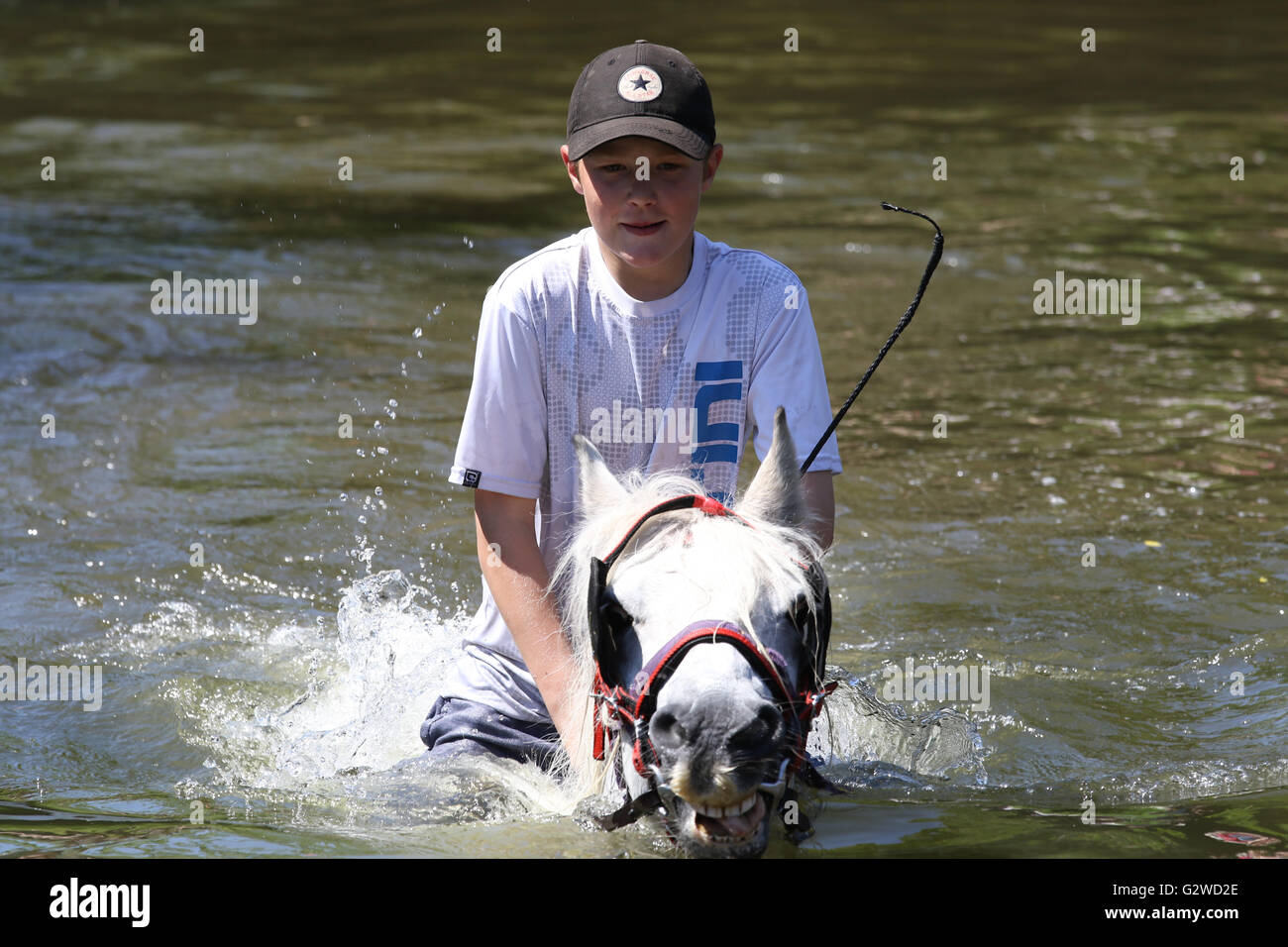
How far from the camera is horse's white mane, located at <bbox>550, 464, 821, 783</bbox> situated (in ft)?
9.85

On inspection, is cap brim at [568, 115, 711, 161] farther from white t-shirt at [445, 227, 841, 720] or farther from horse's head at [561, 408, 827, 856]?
horse's head at [561, 408, 827, 856]

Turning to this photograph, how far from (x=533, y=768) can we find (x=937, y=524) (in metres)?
3.58

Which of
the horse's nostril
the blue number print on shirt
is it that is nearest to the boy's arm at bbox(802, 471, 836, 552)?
the blue number print on shirt

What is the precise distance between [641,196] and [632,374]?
0.44 metres

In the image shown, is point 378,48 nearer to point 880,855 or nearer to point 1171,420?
point 1171,420

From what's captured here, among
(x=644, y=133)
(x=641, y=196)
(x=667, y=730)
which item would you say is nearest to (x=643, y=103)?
(x=644, y=133)

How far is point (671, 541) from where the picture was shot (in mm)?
3111

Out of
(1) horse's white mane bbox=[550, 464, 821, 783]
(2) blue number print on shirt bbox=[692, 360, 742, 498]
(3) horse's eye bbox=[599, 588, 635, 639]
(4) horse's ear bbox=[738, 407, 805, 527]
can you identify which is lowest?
(3) horse's eye bbox=[599, 588, 635, 639]

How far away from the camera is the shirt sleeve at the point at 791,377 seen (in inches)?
145

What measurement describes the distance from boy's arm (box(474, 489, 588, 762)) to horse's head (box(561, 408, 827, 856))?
0.52ft

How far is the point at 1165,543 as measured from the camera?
6570 millimetres

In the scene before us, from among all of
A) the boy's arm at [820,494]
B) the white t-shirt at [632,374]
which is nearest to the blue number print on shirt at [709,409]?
the white t-shirt at [632,374]

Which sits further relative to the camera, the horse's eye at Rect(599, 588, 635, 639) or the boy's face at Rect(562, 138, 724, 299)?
the boy's face at Rect(562, 138, 724, 299)
